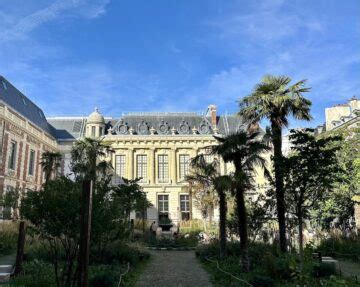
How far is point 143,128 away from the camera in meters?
46.4

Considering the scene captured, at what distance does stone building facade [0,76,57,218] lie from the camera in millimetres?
30844

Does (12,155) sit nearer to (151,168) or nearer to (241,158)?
(151,168)

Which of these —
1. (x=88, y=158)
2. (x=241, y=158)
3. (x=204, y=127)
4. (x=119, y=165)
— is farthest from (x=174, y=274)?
(x=204, y=127)

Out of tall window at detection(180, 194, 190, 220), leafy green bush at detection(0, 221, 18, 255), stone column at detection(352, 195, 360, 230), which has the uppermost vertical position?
tall window at detection(180, 194, 190, 220)

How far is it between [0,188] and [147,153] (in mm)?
18775

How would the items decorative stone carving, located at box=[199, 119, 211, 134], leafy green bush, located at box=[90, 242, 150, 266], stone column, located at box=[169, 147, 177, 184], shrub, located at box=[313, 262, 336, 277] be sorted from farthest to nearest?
decorative stone carving, located at box=[199, 119, 211, 134]
stone column, located at box=[169, 147, 177, 184]
leafy green bush, located at box=[90, 242, 150, 266]
shrub, located at box=[313, 262, 336, 277]

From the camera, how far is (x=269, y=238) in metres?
23.0

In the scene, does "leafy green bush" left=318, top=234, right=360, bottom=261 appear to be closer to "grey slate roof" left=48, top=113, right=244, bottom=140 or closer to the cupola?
"grey slate roof" left=48, top=113, right=244, bottom=140

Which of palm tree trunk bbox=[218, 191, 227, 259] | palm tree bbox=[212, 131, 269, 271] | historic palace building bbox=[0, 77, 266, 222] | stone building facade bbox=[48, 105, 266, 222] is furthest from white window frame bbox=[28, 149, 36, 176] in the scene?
palm tree bbox=[212, 131, 269, 271]

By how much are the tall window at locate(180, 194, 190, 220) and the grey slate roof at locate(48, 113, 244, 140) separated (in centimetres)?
799

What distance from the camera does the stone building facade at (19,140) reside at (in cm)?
3084

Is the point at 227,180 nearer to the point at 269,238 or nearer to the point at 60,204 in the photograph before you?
the point at 60,204

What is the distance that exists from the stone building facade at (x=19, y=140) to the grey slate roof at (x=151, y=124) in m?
5.89

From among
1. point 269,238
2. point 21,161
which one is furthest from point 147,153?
point 269,238
